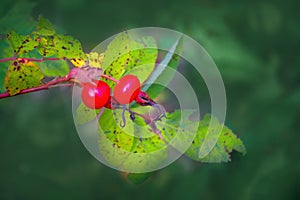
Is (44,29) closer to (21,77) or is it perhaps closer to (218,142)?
(21,77)

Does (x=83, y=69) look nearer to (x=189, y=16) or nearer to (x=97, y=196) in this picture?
(x=97, y=196)

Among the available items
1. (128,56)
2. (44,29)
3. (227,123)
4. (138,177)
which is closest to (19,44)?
(44,29)

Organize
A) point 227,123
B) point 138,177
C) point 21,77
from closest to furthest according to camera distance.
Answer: point 21,77, point 138,177, point 227,123

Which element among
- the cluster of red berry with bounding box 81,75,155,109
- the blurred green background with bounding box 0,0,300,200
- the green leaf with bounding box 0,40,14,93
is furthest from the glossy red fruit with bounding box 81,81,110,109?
the blurred green background with bounding box 0,0,300,200

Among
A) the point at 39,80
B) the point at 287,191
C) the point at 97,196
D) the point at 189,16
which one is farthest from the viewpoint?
the point at 189,16

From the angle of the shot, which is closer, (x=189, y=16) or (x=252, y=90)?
(x=252, y=90)

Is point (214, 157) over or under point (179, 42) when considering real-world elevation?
under

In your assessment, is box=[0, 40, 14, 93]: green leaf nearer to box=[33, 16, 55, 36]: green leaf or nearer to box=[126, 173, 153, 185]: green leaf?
box=[33, 16, 55, 36]: green leaf

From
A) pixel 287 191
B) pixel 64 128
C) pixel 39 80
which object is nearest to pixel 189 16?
pixel 64 128
